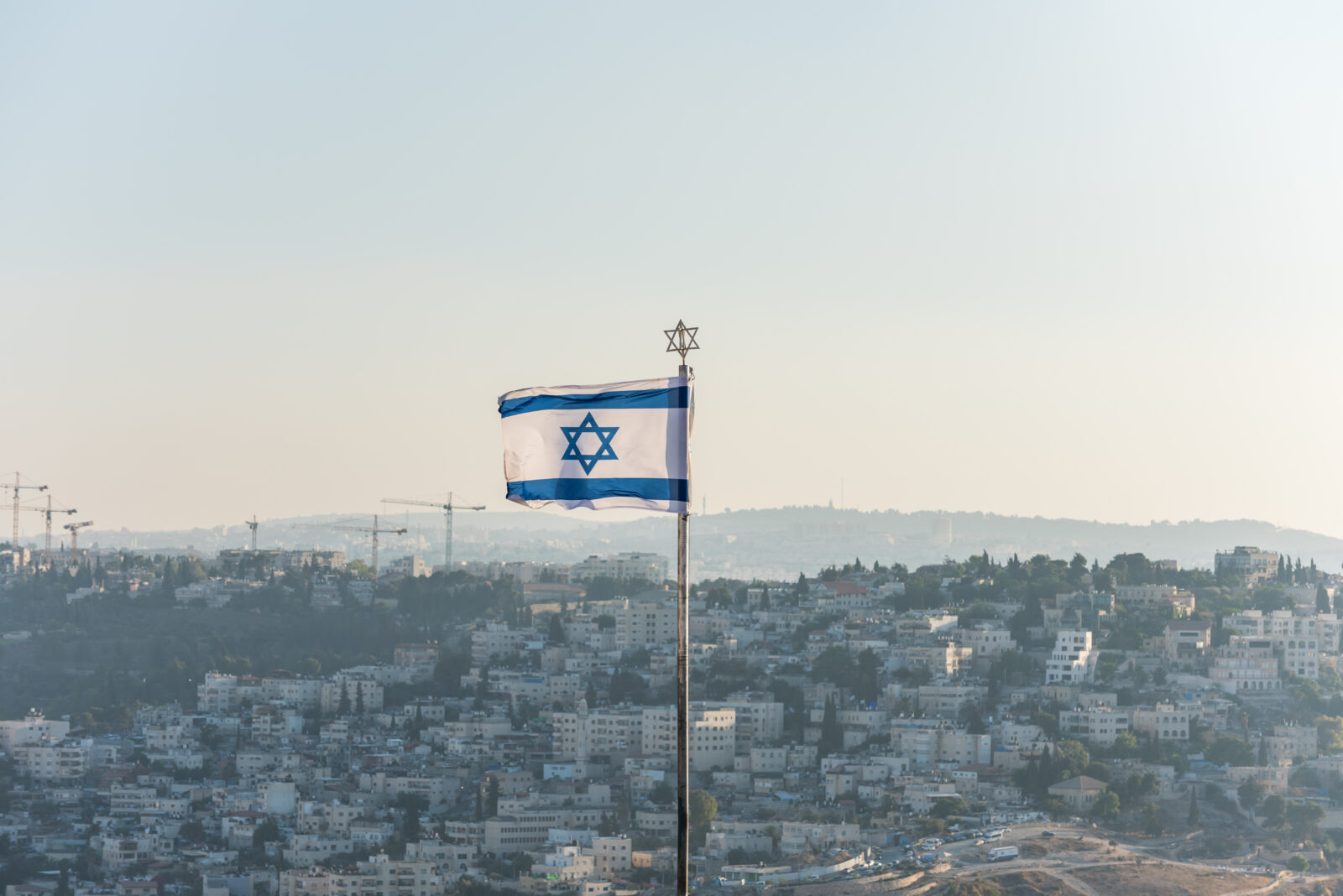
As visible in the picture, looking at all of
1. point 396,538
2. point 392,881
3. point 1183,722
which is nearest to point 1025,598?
point 1183,722

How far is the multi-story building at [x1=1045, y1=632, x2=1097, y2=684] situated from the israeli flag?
142ft

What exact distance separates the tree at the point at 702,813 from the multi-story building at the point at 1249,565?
27.4 m

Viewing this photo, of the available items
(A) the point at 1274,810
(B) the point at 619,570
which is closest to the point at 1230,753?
(A) the point at 1274,810

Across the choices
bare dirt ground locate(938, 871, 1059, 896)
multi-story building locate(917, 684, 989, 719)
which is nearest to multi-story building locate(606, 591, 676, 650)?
multi-story building locate(917, 684, 989, 719)

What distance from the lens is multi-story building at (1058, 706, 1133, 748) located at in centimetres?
4734

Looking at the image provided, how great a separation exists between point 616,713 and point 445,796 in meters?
5.59

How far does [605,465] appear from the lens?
10547 millimetres

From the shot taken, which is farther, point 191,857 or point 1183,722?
point 1183,722

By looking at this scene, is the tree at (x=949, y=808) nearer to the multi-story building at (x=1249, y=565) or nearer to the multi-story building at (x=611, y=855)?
the multi-story building at (x=611, y=855)

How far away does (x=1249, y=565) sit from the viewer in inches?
2574

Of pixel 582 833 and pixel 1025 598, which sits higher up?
pixel 1025 598

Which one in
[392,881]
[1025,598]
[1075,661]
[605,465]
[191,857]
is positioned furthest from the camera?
[1025,598]

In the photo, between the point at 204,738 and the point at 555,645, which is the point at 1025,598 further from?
the point at 204,738

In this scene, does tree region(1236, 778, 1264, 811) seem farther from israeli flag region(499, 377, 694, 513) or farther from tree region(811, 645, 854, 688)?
israeli flag region(499, 377, 694, 513)
